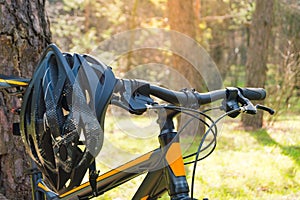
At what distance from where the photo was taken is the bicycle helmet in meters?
1.59

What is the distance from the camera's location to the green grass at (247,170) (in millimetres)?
4371

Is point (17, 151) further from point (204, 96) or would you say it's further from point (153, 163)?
point (204, 96)

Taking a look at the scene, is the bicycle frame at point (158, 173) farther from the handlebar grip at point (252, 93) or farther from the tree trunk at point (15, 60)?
the tree trunk at point (15, 60)

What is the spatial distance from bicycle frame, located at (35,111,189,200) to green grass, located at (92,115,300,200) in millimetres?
692

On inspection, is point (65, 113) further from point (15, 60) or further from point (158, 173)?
point (15, 60)

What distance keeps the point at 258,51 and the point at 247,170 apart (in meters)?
4.91

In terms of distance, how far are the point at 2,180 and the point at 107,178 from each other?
4.81 ft

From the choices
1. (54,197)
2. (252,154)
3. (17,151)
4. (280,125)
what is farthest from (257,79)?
(54,197)

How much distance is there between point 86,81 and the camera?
163 centimetres

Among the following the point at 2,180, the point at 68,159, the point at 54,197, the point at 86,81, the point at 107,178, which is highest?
the point at 86,81

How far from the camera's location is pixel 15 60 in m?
3.08

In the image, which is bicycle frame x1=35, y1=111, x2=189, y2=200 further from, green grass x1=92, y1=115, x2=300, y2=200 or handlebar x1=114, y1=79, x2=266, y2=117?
green grass x1=92, y1=115, x2=300, y2=200

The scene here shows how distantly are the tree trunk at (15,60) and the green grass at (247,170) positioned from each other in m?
0.75

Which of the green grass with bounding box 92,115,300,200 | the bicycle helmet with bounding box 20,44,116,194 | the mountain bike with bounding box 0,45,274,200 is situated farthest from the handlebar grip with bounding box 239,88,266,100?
the green grass with bounding box 92,115,300,200
